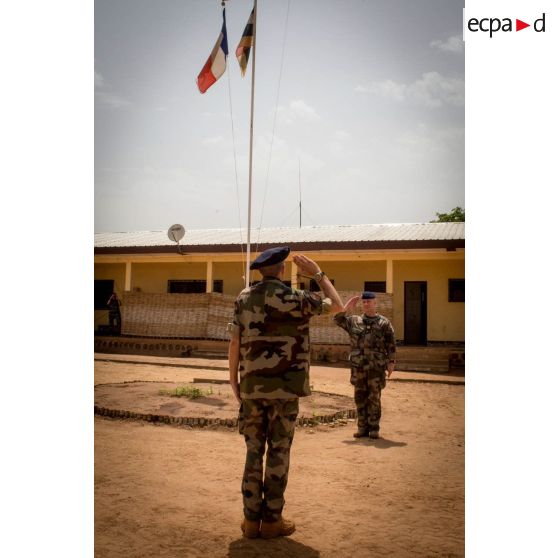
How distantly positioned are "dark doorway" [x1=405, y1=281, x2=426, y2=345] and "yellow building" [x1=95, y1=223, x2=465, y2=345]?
3 centimetres

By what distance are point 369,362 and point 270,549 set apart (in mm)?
2972

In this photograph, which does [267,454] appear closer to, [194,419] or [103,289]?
[194,419]

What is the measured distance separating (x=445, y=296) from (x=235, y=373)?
13.6 meters

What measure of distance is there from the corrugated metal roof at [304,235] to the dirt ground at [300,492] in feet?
32.5

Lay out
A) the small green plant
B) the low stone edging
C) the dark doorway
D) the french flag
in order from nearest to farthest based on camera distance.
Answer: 1. the low stone edging
2. the small green plant
3. the french flag
4. the dark doorway

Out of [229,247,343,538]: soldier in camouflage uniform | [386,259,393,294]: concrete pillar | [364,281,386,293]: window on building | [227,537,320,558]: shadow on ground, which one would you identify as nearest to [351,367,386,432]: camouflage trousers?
[229,247,343,538]: soldier in camouflage uniform

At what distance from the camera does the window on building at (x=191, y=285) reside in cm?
1855

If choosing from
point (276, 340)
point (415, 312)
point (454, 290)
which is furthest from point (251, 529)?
point (415, 312)

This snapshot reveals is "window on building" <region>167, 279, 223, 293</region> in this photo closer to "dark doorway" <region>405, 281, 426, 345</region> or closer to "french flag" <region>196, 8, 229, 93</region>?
"dark doorway" <region>405, 281, 426, 345</region>

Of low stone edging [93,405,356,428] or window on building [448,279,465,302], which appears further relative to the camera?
window on building [448,279,465,302]

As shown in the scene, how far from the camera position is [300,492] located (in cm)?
386

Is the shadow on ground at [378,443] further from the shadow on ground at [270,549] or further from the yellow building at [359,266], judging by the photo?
the yellow building at [359,266]

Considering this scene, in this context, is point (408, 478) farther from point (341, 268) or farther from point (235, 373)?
point (341, 268)

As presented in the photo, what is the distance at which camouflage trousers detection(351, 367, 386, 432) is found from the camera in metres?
5.65
